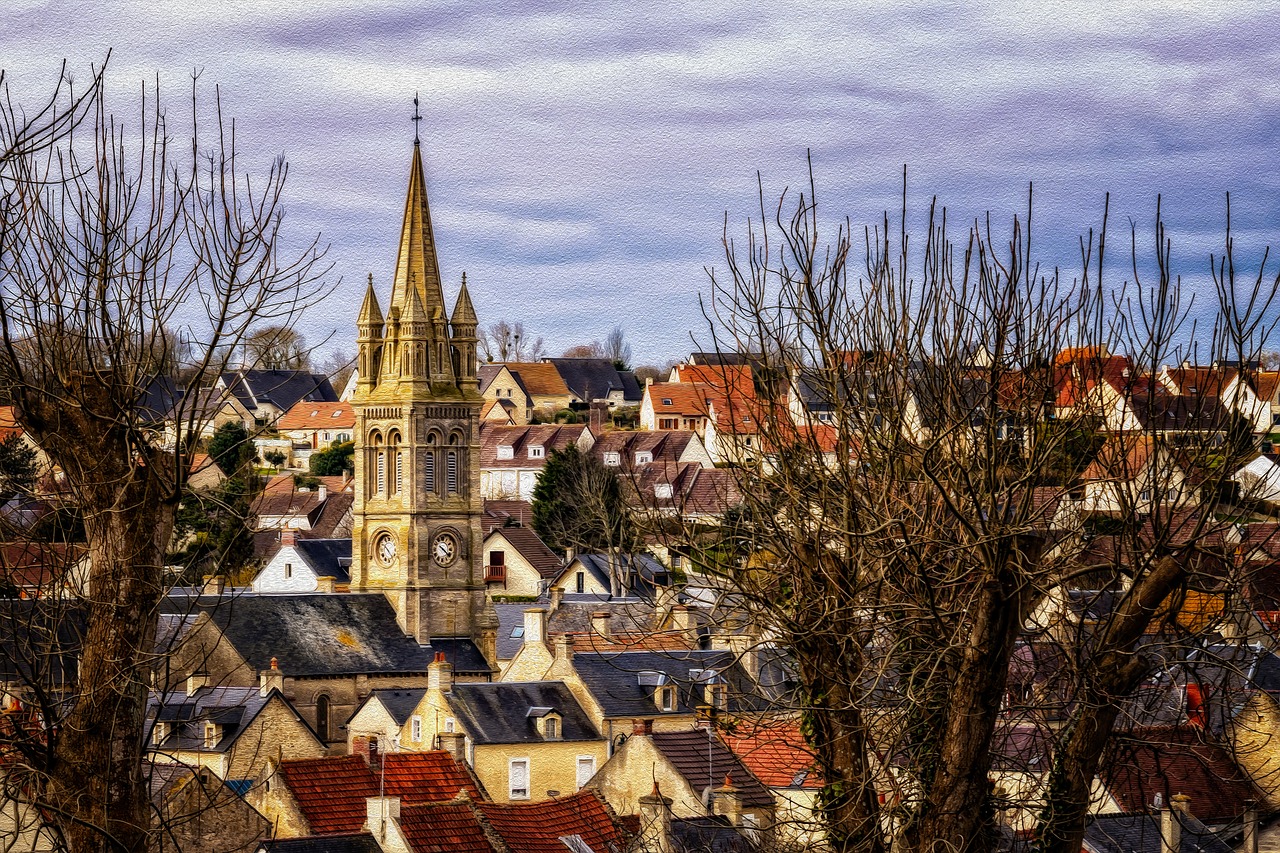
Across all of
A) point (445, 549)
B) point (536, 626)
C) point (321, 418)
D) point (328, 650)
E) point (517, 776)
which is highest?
point (321, 418)

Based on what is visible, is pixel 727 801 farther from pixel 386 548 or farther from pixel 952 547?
pixel 386 548

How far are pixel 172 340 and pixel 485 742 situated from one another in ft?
113

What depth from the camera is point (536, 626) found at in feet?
189

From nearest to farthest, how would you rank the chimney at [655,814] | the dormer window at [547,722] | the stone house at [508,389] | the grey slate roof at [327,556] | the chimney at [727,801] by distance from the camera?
the chimney at [655,814] → the chimney at [727,801] → the dormer window at [547,722] → the grey slate roof at [327,556] → the stone house at [508,389]

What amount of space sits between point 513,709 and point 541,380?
102857 mm

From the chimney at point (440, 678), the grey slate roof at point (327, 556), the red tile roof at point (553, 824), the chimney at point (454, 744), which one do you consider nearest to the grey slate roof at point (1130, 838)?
the red tile roof at point (553, 824)

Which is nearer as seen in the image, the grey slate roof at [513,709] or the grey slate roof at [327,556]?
the grey slate roof at [513,709]

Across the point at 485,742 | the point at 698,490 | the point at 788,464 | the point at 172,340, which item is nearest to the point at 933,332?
the point at 788,464

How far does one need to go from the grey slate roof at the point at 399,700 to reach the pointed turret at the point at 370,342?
16.0 m

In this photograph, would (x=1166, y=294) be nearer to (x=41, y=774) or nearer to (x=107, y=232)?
(x=107, y=232)

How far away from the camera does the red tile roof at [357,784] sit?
36.3m

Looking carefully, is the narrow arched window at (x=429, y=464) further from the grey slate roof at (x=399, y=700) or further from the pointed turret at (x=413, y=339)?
the grey slate roof at (x=399, y=700)

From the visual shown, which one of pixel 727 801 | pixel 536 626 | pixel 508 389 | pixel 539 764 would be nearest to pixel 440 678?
pixel 539 764

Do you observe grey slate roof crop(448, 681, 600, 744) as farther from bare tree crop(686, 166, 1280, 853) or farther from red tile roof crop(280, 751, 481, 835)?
bare tree crop(686, 166, 1280, 853)
